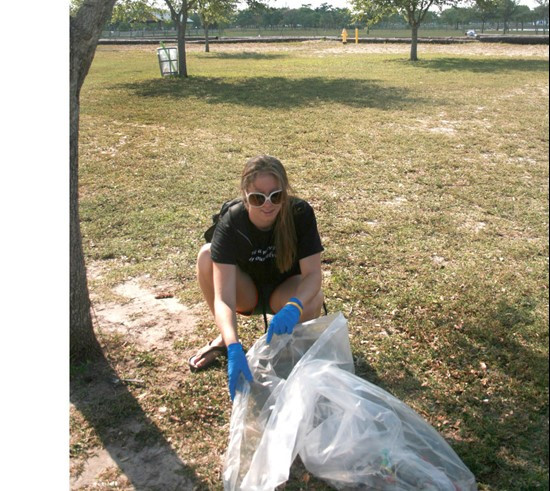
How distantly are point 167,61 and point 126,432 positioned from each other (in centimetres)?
1524

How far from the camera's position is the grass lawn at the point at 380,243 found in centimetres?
235

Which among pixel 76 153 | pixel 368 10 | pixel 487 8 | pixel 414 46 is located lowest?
pixel 76 153

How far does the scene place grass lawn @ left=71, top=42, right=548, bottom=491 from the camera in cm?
235

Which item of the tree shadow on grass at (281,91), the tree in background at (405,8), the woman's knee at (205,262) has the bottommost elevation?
the woman's knee at (205,262)

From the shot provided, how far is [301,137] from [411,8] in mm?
10095

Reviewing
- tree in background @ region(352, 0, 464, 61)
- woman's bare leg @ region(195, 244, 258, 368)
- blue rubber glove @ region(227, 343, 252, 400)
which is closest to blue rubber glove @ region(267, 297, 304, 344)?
blue rubber glove @ region(227, 343, 252, 400)

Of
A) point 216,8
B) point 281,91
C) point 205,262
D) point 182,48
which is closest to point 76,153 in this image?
point 205,262

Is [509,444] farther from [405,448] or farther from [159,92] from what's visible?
[159,92]

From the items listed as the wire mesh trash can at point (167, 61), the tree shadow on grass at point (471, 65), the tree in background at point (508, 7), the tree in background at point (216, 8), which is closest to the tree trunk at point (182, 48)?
the wire mesh trash can at point (167, 61)

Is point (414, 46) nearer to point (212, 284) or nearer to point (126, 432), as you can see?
point (212, 284)

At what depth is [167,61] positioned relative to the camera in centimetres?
1616

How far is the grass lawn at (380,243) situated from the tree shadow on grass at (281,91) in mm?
227

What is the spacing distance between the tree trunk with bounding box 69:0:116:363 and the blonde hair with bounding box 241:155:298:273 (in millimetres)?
743

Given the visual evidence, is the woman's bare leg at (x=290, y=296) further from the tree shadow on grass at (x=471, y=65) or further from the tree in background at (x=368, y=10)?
the tree in background at (x=368, y=10)
